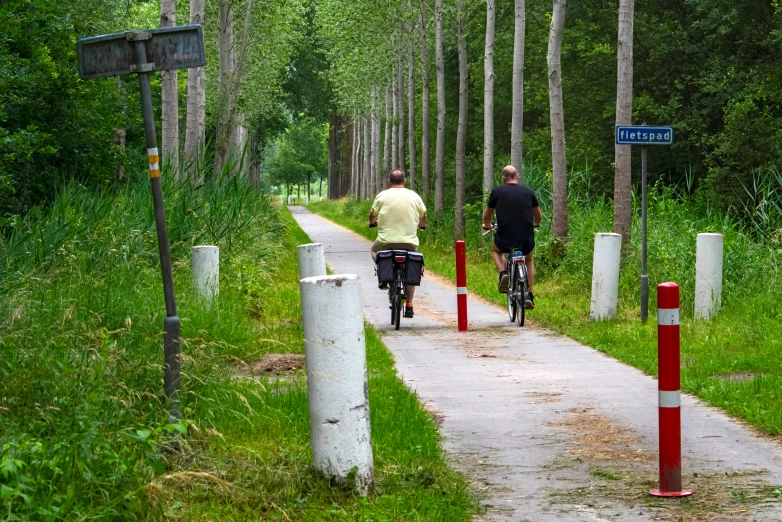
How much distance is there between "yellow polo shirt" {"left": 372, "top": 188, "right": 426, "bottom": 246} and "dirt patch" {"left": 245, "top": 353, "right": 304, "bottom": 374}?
11.5 ft

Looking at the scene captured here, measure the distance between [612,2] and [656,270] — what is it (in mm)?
21822

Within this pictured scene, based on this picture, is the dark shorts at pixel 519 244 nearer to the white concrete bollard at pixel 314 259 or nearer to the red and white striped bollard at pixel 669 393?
the white concrete bollard at pixel 314 259

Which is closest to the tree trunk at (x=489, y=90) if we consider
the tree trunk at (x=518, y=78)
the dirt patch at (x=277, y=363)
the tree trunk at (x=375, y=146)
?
the tree trunk at (x=518, y=78)

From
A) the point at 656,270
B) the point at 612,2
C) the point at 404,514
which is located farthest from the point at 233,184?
the point at 612,2

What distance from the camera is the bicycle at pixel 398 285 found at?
1403cm

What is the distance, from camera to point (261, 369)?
10.0 metres

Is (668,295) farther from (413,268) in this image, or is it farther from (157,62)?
(413,268)

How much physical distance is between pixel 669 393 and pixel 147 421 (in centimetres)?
279

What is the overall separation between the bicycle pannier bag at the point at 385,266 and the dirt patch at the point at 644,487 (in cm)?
684

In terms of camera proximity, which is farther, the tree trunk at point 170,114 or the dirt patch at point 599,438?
the tree trunk at point 170,114

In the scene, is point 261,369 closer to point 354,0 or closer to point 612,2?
point 612,2

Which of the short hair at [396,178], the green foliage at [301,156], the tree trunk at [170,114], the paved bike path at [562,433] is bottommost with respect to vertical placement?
the paved bike path at [562,433]

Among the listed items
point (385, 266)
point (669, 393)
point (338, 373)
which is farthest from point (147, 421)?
point (385, 266)

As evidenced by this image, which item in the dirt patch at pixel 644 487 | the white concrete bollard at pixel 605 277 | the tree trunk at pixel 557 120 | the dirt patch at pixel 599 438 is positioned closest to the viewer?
the dirt patch at pixel 644 487
